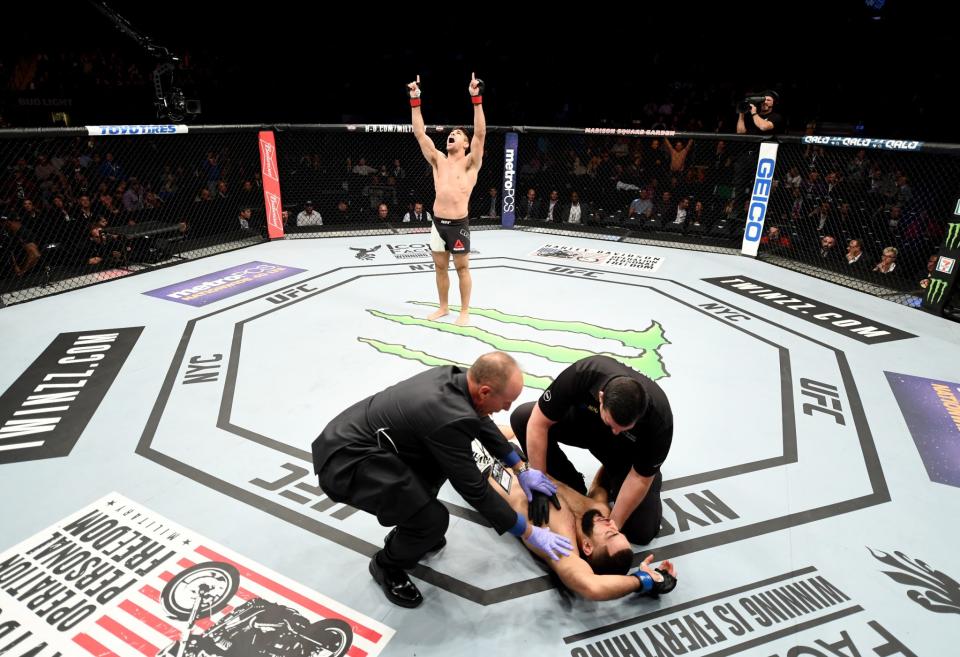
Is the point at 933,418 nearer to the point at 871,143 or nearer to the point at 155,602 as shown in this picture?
the point at 871,143

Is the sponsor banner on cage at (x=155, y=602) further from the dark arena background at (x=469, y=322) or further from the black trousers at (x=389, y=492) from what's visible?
the black trousers at (x=389, y=492)

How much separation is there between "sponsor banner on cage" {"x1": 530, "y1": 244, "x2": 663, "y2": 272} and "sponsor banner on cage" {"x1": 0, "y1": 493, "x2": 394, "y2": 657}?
537 cm

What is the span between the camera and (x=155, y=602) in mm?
2104

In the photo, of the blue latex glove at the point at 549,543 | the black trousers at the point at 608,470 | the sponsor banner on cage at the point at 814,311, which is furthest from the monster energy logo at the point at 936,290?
the blue latex glove at the point at 549,543

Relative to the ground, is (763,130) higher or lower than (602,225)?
higher

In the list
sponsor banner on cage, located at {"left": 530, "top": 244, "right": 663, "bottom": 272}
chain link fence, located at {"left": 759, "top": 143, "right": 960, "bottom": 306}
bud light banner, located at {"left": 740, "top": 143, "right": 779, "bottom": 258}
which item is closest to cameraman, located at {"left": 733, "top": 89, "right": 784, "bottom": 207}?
bud light banner, located at {"left": 740, "top": 143, "right": 779, "bottom": 258}

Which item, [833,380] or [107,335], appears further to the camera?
[107,335]

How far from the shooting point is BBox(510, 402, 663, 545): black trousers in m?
2.45

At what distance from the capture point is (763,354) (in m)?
4.37

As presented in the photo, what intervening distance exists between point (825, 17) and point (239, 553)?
14458 millimetres

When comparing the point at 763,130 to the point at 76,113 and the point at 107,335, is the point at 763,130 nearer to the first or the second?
the point at 107,335

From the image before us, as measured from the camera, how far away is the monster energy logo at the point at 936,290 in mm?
5273

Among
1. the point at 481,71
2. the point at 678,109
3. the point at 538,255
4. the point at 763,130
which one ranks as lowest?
the point at 538,255

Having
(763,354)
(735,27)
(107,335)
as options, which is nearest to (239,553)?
(107,335)
